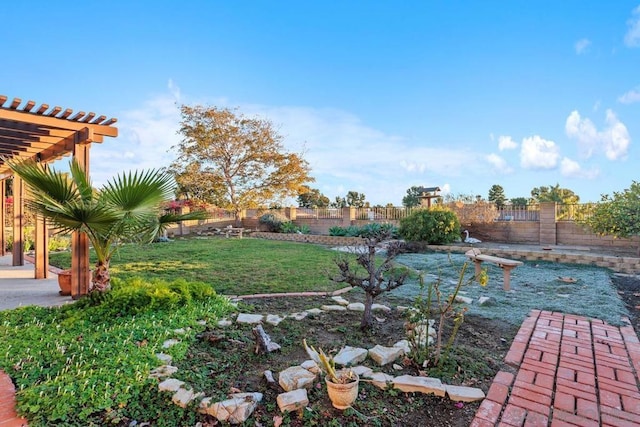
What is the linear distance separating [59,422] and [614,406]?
11.0ft

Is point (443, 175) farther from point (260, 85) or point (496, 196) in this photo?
point (496, 196)

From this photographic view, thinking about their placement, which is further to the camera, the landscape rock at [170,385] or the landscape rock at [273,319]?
the landscape rock at [273,319]

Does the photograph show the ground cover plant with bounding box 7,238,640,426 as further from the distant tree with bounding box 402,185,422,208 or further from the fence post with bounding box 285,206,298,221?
the distant tree with bounding box 402,185,422,208

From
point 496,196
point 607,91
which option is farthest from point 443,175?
point 496,196

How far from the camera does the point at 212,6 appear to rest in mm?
7406

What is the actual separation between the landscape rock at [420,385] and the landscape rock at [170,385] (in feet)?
4.79

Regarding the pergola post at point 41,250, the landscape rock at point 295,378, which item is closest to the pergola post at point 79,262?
the pergola post at point 41,250

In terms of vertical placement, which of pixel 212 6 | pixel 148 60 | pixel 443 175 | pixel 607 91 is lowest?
pixel 443 175

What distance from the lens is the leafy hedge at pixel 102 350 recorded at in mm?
1985

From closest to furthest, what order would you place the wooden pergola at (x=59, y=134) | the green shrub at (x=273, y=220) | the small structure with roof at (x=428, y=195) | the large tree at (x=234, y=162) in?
the wooden pergola at (x=59, y=134), the small structure with roof at (x=428, y=195), the green shrub at (x=273, y=220), the large tree at (x=234, y=162)

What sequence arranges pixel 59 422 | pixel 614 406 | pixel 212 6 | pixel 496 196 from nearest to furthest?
pixel 59 422, pixel 614 406, pixel 212 6, pixel 496 196

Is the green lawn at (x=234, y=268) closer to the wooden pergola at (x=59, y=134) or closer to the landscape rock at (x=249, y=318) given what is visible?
the landscape rock at (x=249, y=318)

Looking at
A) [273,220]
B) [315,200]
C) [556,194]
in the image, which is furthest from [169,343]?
[315,200]

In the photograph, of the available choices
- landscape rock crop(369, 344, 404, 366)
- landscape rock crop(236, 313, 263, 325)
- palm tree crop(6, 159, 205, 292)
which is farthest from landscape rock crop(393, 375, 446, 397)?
palm tree crop(6, 159, 205, 292)
